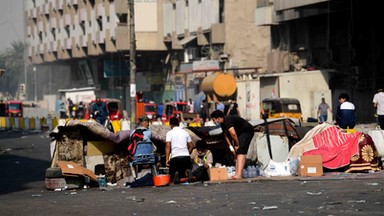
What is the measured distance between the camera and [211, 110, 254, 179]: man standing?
727 inches

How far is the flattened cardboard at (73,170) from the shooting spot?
1838 cm

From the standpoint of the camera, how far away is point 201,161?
20.3 meters

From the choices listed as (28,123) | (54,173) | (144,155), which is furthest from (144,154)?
(28,123)

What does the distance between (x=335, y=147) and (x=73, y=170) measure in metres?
5.22

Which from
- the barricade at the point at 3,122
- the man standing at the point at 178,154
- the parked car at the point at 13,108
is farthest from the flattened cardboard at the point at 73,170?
the parked car at the point at 13,108

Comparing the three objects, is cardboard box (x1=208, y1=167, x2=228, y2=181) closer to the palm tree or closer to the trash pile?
the trash pile

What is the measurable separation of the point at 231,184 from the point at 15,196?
12.9 feet

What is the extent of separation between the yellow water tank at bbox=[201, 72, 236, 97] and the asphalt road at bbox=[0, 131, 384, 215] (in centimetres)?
3458

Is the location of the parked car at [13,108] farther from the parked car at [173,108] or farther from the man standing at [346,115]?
the man standing at [346,115]

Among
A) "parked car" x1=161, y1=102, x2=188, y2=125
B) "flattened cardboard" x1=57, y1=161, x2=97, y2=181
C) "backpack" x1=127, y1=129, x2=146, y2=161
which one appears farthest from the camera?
"parked car" x1=161, y1=102, x2=188, y2=125

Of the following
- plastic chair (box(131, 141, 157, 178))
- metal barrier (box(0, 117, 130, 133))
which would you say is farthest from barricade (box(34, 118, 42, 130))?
plastic chair (box(131, 141, 157, 178))

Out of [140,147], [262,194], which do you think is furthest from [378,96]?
[262,194]

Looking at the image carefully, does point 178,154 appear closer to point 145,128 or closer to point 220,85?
point 145,128

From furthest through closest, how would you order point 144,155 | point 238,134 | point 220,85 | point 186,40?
point 186,40 → point 220,85 → point 238,134 → point 144,155
